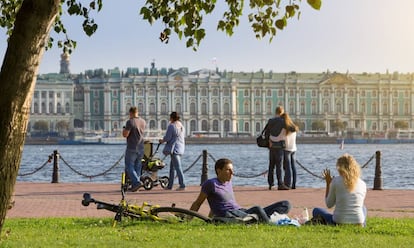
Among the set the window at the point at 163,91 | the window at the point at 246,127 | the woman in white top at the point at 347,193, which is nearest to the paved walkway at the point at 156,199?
the woman in white top at the point at 347,193

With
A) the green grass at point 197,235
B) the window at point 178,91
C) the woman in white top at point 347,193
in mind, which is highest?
the window at point 178,91

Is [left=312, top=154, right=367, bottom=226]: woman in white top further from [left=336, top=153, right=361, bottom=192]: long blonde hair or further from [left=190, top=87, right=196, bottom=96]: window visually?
[left=190, top=87, right=196, bottom=96]: window

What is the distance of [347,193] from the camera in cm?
675

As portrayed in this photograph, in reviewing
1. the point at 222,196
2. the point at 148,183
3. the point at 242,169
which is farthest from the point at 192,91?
the point at 222,196

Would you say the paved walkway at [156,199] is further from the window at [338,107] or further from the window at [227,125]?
the window at [338,107]

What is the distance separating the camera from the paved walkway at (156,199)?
9.10 meters

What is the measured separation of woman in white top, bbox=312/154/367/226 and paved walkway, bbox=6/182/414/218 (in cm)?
196

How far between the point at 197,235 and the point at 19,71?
225cm

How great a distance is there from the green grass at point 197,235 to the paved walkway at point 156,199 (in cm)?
156

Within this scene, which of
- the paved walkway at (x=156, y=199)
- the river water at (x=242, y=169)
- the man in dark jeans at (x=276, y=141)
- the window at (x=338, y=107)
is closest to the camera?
the paved walkway at (x=156, y=199)

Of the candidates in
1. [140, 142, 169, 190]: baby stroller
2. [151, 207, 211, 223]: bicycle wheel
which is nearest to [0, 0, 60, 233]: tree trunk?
[151, 207, 211, 223]: bicycle wheel

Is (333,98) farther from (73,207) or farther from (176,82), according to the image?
(73,207)

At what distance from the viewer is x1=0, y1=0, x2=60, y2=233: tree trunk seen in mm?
4637

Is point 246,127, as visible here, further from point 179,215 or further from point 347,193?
point 347,193
